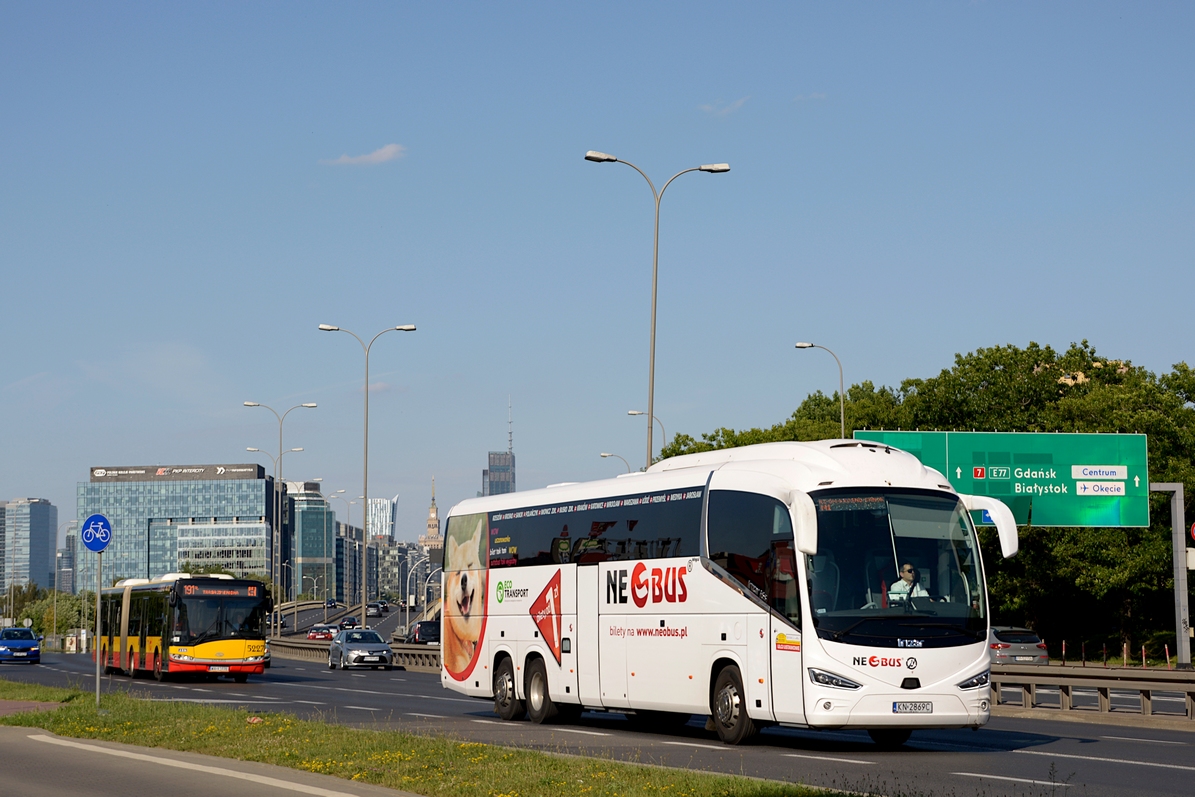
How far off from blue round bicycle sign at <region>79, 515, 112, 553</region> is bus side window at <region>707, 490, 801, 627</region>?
9056mm

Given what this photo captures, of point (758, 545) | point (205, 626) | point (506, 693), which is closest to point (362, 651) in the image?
point (205, 626)

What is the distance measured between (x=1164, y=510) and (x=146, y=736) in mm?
39738

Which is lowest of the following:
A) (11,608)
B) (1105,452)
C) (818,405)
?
(11,608)

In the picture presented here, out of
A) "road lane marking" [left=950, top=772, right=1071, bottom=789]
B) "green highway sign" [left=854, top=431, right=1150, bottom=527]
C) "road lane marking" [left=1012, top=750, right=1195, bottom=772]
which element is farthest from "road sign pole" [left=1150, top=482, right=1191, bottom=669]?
"road lane marking" [left=950, top=772, right=1071, bottom=789]

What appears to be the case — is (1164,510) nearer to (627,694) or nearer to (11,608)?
(627,694)

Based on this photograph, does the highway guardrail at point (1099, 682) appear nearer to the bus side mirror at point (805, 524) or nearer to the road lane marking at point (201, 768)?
the bus side mirror at point (805, 524)

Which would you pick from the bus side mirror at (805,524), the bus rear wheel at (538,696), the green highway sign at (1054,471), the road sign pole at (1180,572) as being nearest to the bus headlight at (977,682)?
the bus side mirror at (805,524)

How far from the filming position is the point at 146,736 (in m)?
18.3

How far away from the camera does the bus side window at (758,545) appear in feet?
57.5

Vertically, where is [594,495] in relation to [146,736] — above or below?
above

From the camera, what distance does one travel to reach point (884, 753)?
1772cm

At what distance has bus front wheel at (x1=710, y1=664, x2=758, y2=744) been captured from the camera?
1836cm

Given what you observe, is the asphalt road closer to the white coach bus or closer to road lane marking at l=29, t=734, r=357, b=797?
the white coach bus

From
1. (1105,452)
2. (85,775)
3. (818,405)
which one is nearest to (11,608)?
(818,405)
